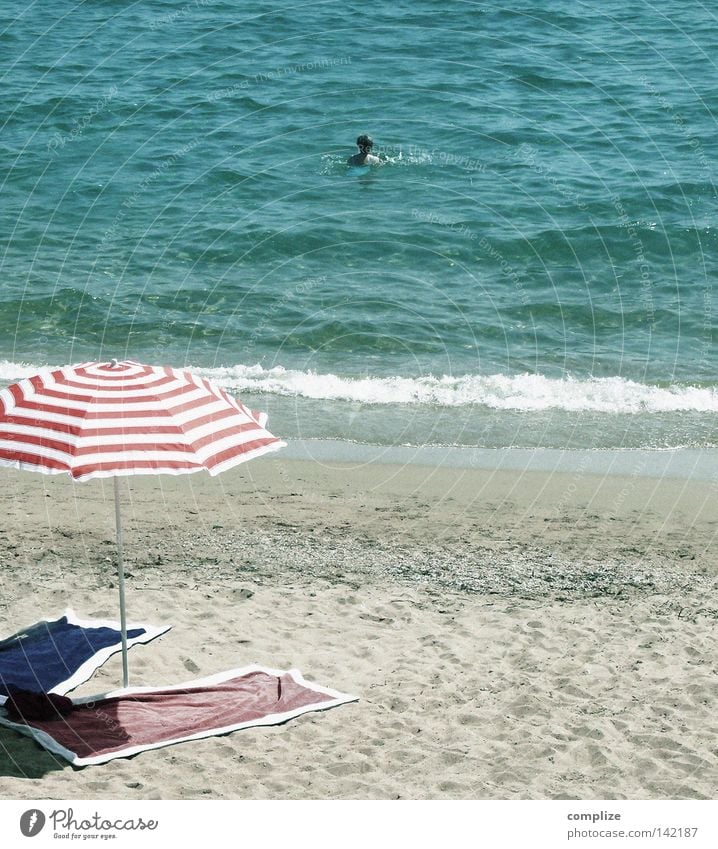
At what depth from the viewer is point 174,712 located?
757 centimetres

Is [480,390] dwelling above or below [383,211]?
below

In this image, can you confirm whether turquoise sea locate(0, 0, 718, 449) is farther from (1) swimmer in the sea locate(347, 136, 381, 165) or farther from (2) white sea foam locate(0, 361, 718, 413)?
(1) swimmer in the sea locate(347, 136, 381, 165)

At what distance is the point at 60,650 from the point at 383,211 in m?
14.3

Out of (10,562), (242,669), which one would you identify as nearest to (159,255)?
(10,562)

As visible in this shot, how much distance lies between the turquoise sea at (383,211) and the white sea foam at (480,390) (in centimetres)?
5

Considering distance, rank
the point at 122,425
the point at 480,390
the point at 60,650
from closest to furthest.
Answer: the point at 122,425 < the point at 60,650 < the point at 480,390

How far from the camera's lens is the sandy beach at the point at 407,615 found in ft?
22.7

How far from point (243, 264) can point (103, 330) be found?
3.01 m

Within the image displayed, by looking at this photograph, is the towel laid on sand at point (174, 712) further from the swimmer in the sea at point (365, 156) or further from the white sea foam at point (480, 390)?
the swimmer in the sea at point (365, 156)

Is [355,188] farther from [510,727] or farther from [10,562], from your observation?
[510,727]

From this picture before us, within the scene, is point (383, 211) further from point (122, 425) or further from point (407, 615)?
point (122, 425)
